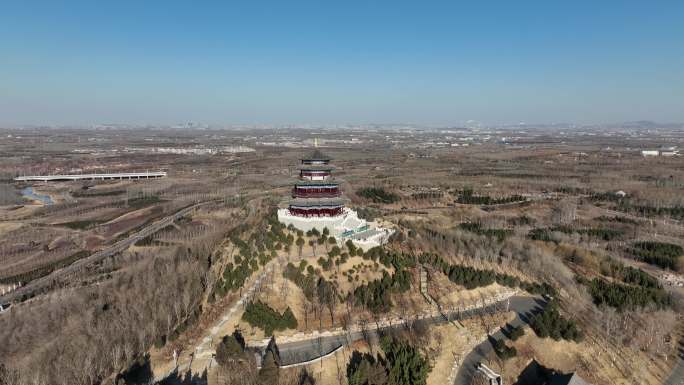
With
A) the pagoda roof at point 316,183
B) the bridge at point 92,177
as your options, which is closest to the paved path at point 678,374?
the pagoda roof at point 316,183

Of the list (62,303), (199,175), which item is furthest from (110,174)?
(62,303)

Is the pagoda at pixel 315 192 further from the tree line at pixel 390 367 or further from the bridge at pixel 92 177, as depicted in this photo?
the bridge at pixel 92 177

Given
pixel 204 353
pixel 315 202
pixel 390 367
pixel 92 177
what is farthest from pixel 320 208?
pixel 92 177

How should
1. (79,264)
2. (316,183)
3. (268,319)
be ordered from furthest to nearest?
1. (79,264)
2. (316,183)
3. (268,319)

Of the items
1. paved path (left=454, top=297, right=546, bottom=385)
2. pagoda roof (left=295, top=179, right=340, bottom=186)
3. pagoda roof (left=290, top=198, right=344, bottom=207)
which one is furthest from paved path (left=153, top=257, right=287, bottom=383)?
paved path (left=454, top=297, right=546, bottom=385)

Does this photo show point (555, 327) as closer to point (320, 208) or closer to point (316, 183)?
point (320, 208)
